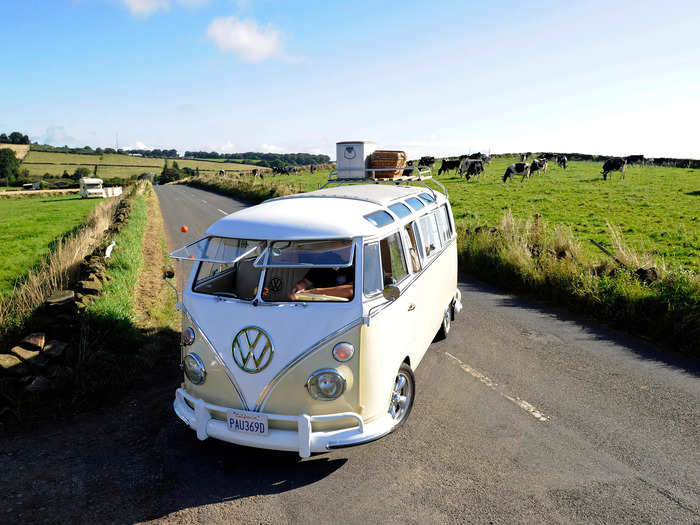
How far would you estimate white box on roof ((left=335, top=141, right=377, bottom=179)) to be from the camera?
9070mm

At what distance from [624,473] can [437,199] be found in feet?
16.9

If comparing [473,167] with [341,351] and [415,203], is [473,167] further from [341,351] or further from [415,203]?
[341,351]

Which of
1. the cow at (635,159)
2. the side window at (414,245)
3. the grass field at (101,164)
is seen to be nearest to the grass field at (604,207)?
A: the side window at (414,245)

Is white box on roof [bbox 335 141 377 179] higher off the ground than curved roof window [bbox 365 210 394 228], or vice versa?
white box on roof [bbox 335 141 377 179]

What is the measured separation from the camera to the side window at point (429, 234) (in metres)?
6.70

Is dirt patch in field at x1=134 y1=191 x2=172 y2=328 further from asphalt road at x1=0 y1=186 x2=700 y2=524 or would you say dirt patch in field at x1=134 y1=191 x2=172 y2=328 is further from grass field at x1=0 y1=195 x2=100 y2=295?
grass field at x1=0 y1=195 x2=100 y2=295

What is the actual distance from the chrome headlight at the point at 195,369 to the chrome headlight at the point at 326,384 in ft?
3.76

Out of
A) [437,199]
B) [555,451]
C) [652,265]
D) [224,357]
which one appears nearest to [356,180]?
[437,199]

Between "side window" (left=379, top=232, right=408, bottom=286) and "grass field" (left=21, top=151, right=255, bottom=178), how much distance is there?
4729 inches

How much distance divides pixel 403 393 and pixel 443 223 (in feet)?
12.8

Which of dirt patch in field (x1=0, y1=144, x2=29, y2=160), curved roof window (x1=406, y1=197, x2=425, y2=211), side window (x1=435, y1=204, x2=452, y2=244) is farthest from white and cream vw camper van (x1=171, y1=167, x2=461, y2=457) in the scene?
dirt patch in field (x1=0, y1=144, x2=29, y2=160)

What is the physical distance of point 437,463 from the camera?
4.67 meters

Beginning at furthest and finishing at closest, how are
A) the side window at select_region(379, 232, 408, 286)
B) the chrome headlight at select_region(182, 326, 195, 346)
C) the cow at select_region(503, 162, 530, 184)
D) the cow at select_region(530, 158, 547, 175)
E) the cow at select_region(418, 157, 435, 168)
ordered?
the cow at select_region(418, 157, 435, 168) → the cow at select_region(530, 158, 547, 175) → the cow at select_region(503, 162, 530, 184) → the side window at select_region(379, 232, 408, 286) → the chrome headlight at select_region(182, 326, 195, 346)

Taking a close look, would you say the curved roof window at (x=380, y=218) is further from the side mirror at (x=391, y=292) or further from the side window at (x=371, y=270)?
the side mirror at (x=391, y=292)
